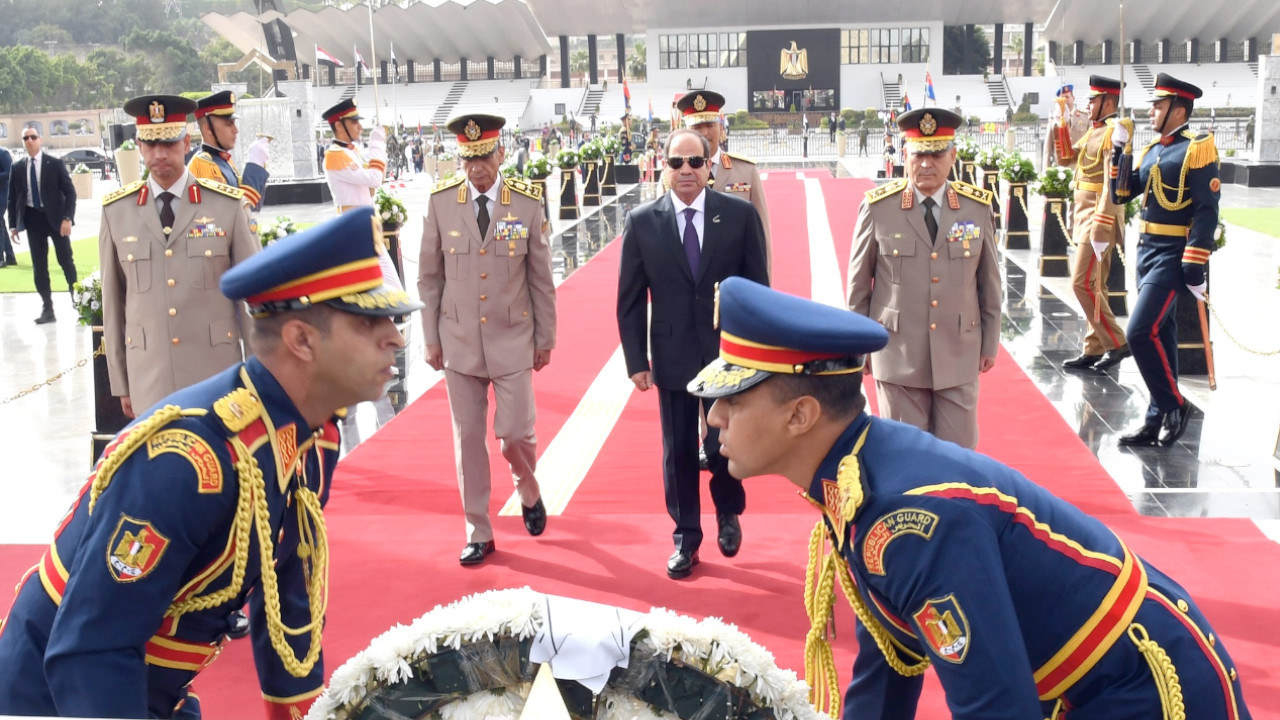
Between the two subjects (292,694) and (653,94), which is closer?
(292,694)

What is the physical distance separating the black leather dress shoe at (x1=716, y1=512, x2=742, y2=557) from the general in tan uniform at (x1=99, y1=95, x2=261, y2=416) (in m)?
2.30

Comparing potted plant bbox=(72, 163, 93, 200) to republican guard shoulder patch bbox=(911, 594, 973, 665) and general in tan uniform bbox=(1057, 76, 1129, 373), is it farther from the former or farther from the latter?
republican guard shoulder patch bbox=(911, 594, 973, 665)

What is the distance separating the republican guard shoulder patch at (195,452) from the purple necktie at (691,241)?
3.40 metres

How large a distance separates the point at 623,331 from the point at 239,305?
5.74 feet

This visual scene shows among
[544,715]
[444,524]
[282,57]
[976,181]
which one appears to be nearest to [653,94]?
[282,57]

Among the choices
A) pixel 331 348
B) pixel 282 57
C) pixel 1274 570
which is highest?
pixel 282 57

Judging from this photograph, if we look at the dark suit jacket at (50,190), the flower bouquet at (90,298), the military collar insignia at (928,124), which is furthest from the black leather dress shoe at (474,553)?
the dark suit jacket at (50,190)

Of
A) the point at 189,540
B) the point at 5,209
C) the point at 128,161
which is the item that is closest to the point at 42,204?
the point at 5,209

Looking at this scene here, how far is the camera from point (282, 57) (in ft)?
116

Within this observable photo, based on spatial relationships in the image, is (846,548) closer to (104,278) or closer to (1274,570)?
(1274,570)

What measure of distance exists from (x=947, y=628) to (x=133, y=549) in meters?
1.34

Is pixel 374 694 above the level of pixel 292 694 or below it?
above

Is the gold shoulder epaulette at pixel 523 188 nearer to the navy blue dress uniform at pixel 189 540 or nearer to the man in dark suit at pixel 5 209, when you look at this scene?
the navy blue dress uniform at pixel 189 540

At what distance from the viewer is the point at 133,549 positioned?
1.90m
